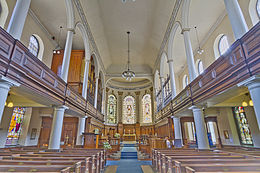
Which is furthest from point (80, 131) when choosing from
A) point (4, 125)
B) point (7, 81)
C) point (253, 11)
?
point (253, 11)

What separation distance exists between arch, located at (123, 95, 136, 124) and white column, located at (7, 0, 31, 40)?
1839cm

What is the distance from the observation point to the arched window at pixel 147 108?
20.6 m

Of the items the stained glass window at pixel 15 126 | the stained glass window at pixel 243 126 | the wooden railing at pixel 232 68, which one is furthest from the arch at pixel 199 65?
the stained glass window at pixel 15 126

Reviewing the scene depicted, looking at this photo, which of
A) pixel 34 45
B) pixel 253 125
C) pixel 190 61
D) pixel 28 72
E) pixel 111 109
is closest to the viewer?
pixel 28 72

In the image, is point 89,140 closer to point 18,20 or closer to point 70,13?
point 18,20

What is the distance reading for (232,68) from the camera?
161 inches

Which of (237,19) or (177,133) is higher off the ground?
(237,19)

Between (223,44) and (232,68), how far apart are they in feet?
21.3

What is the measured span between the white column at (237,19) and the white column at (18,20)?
6.22m

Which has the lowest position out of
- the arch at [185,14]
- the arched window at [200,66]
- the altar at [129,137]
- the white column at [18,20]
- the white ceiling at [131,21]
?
the altar at [129,137]

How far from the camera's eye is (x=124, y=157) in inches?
358

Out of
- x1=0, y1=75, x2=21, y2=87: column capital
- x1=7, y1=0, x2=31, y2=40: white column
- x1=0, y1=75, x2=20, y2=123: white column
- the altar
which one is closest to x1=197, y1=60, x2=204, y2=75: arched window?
x1=7, y1=0, x2=31, y2=40: white column

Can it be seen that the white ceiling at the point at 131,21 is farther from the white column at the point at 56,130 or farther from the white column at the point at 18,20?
the white column at the point at 56,130

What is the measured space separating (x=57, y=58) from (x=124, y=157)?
867cm
